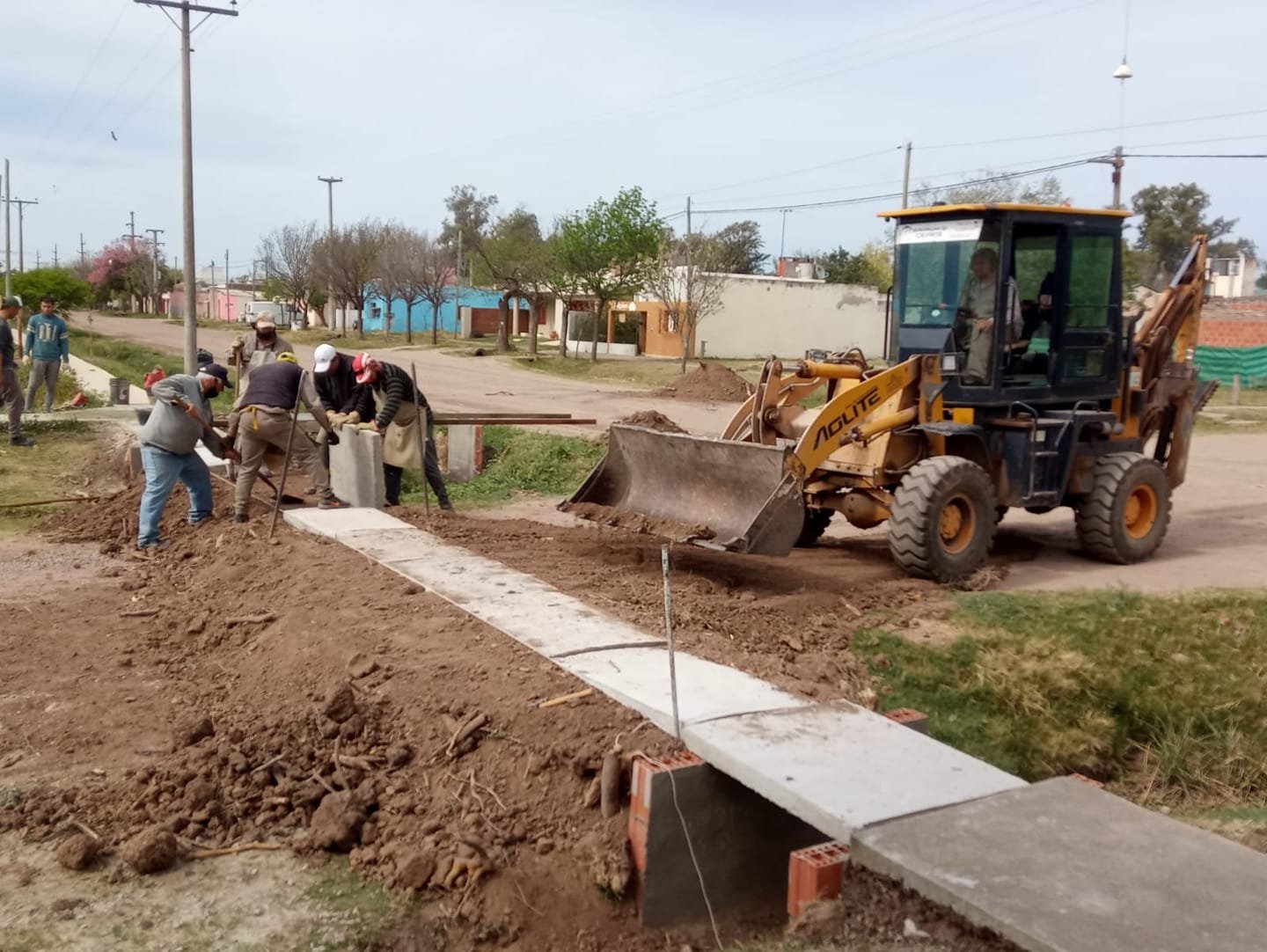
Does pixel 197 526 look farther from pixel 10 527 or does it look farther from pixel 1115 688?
pixel 1115 688

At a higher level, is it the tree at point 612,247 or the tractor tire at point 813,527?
the tree at point 612,247

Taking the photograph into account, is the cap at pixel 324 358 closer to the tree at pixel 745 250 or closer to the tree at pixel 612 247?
the tree at pixel 612 247

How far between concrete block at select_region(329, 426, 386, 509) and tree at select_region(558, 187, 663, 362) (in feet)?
95.4

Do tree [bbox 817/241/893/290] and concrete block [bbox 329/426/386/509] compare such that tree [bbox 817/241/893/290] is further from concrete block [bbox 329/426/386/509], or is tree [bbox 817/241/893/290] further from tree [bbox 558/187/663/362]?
concrete block [bbox 329/426/386/509]

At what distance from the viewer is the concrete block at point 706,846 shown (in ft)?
14.9

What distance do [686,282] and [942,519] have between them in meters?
33.9

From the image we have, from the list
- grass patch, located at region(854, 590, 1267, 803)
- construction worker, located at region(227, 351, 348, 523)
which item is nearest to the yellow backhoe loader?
grass patch, located at region(854, 590, 1267, 803)

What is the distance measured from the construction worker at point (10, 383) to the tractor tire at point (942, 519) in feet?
37.1

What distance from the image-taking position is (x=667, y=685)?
5.41 m

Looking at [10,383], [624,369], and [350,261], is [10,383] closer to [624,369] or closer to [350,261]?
[624,369]

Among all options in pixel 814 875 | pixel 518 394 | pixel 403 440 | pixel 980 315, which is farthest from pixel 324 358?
pixel 518 394

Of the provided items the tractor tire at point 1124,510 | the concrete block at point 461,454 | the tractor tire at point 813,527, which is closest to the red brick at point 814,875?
the tractor tire at point 813,527

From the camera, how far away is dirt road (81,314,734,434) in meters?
24.5

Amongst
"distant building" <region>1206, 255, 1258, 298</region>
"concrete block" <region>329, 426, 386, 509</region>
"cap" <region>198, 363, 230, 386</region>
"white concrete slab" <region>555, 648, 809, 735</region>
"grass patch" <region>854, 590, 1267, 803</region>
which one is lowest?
"grass patch" <region>854, 590, 1267, 803</region>
